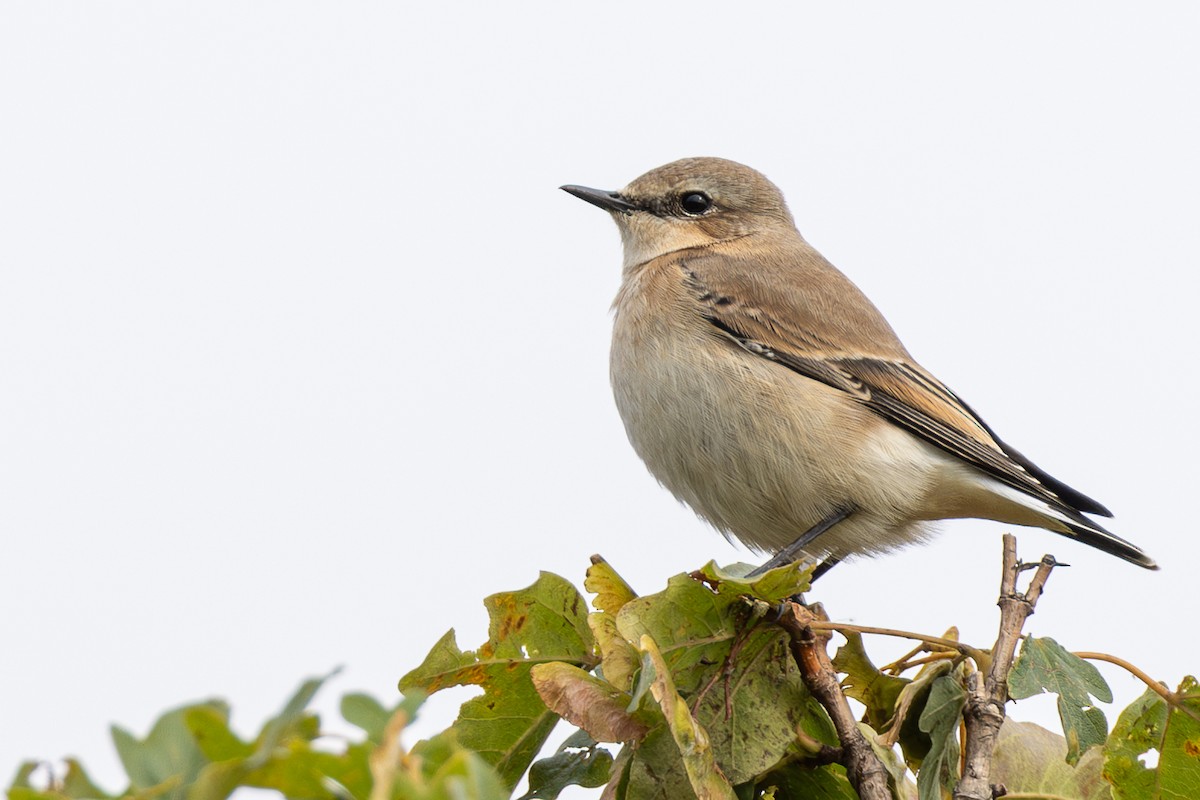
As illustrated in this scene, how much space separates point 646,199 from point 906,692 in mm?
4718

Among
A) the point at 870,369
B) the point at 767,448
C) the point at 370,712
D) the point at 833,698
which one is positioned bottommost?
the point at 833,698

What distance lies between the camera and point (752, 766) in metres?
3.42

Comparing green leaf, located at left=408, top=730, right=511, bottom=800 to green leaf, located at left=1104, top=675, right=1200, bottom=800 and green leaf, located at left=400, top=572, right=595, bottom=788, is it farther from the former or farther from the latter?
green leaf, located at left=1104, top=675, right=1200, bottom=800

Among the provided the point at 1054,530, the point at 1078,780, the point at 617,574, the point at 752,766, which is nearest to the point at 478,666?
the point at 617,574

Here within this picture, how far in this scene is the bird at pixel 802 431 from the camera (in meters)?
6.06

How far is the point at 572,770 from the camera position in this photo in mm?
3682

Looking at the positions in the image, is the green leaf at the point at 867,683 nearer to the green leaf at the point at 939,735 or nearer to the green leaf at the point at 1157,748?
the green leaf at the point at 939,735

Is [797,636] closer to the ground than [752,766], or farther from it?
farther from it

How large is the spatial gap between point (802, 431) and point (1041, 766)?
2449 mm

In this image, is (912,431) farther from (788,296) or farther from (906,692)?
(906,692)

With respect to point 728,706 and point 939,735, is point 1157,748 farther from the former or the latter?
point 728,706

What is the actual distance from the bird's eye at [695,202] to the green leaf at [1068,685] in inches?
190

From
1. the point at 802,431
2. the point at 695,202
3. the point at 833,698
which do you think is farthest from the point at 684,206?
the point at 833,698

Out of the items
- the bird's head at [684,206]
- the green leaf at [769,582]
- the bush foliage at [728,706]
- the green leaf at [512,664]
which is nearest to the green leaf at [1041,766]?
A: the bush foliage at [728,706]
